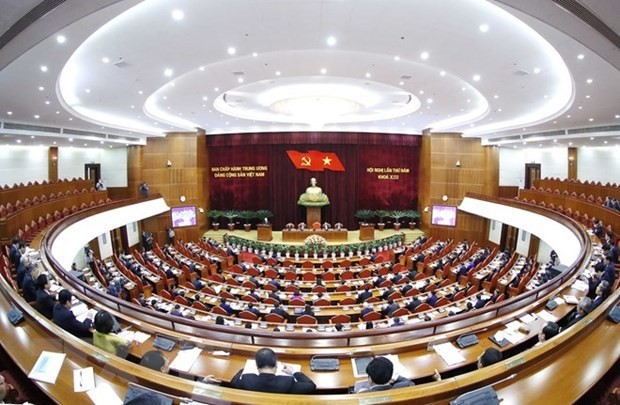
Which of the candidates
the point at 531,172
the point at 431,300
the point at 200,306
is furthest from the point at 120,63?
the point at 531,172

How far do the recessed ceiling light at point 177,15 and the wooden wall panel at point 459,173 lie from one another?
57.1ft

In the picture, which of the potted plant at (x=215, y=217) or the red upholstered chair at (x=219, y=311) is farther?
the potted plant at (x=215, y=217)

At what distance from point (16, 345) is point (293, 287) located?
887cm

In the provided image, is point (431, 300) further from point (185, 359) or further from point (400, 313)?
point (185, 359)

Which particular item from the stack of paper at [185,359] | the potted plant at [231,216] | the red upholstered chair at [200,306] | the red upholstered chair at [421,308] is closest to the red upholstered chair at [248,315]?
the red upholstered chair at [200,306]

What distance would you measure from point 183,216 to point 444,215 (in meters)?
15.2

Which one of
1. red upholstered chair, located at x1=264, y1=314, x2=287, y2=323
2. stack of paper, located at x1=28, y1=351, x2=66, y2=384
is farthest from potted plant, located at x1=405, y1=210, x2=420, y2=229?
stack of paper, located at x1=28, y1=351, x2=66, y2=384

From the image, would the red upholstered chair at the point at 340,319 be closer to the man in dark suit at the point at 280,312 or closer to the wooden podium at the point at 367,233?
the man in dark suit at the point at 280,312

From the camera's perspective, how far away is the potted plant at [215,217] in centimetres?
2178

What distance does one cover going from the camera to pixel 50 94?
9047 millimetres

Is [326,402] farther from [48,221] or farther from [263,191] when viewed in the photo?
[263,191]

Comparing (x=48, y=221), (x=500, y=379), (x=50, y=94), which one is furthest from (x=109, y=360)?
(x=48, y=221)

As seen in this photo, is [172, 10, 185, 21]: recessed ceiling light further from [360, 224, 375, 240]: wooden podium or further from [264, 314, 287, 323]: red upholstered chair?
[360, 224, 375, 240]: wooden podium

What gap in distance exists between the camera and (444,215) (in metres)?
20.8
